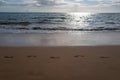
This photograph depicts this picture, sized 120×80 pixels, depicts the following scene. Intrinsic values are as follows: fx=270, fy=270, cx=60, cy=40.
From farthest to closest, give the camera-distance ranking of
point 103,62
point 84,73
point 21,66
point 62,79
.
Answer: point 103,62 < point 21,66 < point 84,73 < point 62,79

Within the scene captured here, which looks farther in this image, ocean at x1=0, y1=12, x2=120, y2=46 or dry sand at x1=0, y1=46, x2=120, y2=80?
ocean at x1=0, y1=12, x2=120, y2=46

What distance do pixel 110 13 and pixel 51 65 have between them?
145 feet

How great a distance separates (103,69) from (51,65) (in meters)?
1.17

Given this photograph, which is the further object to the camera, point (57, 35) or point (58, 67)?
point (57, 35)

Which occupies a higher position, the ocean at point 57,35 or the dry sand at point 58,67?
the dry sand at point 58,67

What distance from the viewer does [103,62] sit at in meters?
6.43

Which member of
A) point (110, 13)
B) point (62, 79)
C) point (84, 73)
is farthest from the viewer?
point (110, 13)

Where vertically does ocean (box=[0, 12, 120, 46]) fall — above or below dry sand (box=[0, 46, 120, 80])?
below

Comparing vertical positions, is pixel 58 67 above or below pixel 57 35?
above

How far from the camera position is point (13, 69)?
18.9ft

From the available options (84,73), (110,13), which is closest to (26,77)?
(84,73)

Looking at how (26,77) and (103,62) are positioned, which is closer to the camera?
(26,77)

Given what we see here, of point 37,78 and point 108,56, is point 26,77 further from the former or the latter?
point 108,56

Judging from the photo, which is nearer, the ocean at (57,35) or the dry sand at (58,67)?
the dry sand at (58,67)
